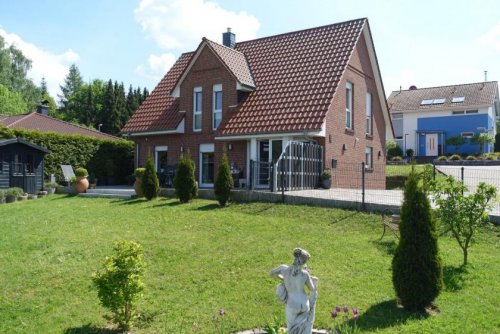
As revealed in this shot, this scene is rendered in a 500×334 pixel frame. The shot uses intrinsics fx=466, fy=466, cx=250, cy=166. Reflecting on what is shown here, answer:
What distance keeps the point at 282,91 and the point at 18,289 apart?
1390cm

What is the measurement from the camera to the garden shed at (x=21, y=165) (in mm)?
21844

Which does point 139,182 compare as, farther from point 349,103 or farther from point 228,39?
point 228,39

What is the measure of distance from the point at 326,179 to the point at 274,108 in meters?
3.70

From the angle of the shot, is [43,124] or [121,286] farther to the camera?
[43,124]

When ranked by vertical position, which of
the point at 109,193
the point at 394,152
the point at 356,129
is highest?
the point at 356,129

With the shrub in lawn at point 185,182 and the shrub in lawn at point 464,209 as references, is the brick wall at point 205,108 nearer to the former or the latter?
the shrub in lawn at point 185,182

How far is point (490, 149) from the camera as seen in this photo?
46719 millimetres

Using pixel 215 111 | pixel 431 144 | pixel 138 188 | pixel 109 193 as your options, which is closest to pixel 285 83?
pixel 215 111

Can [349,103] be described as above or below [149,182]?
above

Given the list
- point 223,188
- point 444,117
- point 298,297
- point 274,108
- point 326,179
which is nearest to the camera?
point 298,297

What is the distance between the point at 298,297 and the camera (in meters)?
5.44

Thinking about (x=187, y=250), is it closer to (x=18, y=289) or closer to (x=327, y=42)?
(x=18, y=289)

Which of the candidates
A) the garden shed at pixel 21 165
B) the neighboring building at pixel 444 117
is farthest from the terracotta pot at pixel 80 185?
the neighboring building at pixel 444 117

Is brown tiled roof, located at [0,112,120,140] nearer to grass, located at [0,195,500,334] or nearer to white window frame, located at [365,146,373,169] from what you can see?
white window frame, located at [365,146,373,169]
